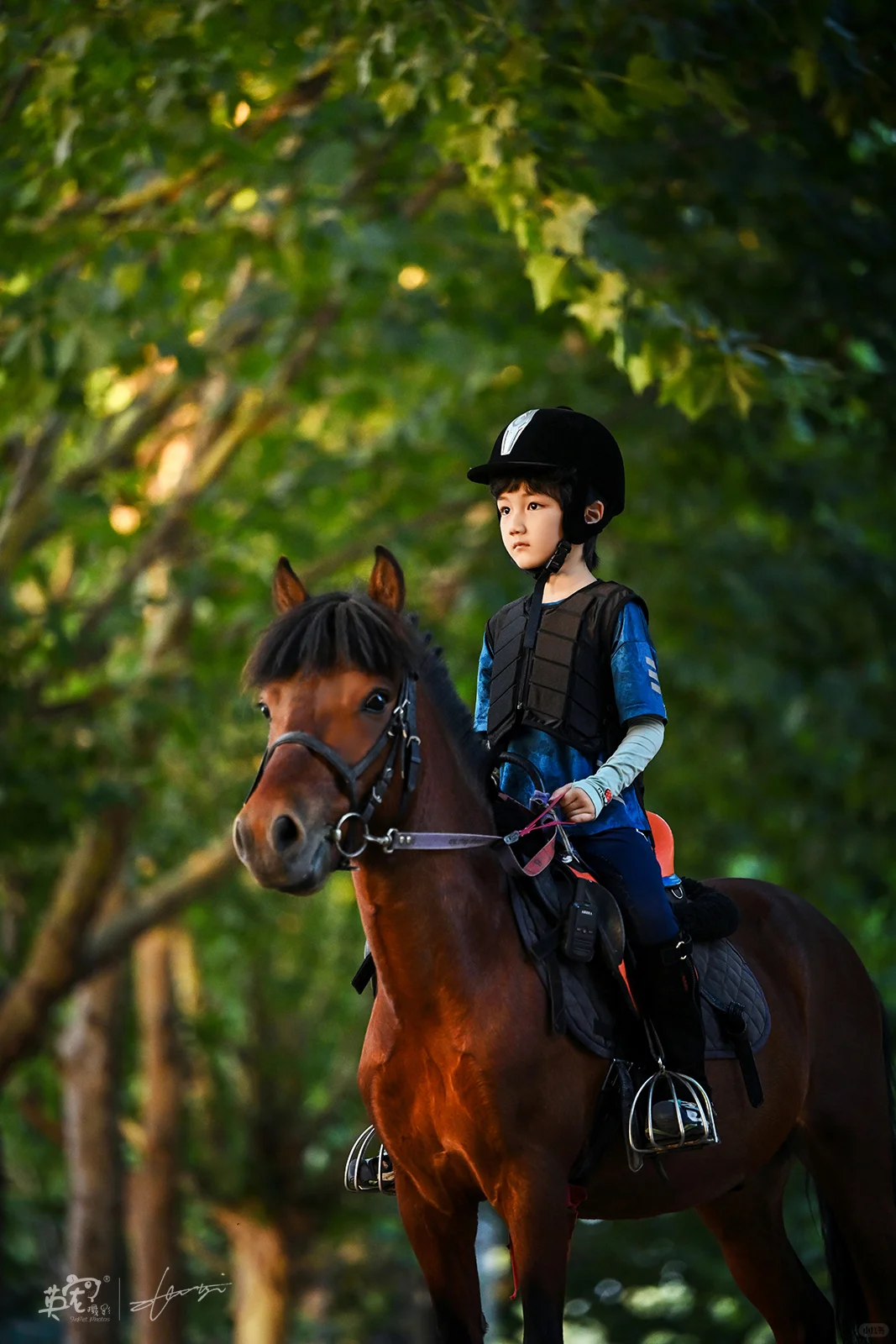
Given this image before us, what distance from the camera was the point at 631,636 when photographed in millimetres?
4414

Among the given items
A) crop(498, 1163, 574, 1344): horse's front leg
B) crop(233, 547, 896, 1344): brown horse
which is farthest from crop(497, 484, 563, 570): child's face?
crop(498, 1163, 574, 1344): horse's front leg

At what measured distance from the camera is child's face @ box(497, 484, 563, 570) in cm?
452

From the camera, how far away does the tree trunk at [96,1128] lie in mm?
13586

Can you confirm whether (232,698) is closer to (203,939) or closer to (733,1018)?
(203,939)

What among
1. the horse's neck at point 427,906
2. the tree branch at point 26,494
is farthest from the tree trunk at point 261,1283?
the horse's neck at point 427,906

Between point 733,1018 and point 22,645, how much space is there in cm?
707

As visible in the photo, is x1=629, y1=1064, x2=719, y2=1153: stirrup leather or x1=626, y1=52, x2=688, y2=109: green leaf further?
x1=626, y1=52, x2=688, y2=109: green leaf

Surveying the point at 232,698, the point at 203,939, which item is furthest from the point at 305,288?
the point at 203,939

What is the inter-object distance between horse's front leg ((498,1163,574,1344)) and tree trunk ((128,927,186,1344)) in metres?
A: 10.8

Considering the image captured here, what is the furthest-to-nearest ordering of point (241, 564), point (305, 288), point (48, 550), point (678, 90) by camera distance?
point (48, 550) → point (241, 564) → point (305, 288) → point (678, 90)

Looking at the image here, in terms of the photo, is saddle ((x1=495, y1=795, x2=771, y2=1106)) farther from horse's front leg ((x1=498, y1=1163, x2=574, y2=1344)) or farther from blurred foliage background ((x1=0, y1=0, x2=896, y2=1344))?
blurred foliage background ((x1=0, y1=0, x2=896, y2=1344))

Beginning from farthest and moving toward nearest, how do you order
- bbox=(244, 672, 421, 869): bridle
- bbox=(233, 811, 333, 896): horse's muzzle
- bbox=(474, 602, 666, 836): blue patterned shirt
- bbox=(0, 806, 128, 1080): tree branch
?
bbox=(0, 806, 128, 1080): tree branch < bbox=(474, 602, 666, 836): blue patterned shirt < bbox=(244, 672, 421, 869): bridle < bbox=(233, 811, 333, 896): horse's muzzle

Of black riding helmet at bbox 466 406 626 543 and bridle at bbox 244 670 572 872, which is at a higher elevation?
black riding helmet at bbox 466 406 626 543

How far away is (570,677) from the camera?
173 inches
